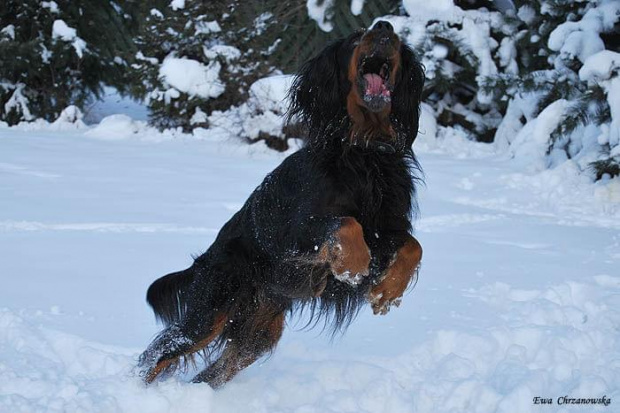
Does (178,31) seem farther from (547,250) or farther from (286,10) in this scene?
(547,250)

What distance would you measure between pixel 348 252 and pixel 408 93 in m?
0.98

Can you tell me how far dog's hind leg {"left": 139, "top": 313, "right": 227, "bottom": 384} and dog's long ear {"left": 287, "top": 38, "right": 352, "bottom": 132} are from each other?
1.12 metres

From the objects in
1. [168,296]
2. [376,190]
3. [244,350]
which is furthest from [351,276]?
[168,296]

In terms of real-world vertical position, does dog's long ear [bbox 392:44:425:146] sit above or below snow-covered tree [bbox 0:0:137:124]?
above

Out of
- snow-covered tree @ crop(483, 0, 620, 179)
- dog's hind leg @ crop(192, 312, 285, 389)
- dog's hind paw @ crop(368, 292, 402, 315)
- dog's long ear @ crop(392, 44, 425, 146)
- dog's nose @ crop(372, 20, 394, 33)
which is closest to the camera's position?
dog's nose @ crop(372, 20, 394, 33)

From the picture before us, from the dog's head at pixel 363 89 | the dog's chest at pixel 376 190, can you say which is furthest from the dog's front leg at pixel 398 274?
the dog's head at pixel 363 89

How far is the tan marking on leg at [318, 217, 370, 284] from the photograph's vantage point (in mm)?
3291

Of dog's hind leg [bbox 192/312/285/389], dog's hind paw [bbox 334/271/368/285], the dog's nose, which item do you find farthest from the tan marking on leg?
the dog's nose

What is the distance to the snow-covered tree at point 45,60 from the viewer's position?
1273 centimetres

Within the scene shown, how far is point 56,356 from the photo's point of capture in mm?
3713

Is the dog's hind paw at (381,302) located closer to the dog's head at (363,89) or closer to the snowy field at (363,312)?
the snowy field at (363,312)

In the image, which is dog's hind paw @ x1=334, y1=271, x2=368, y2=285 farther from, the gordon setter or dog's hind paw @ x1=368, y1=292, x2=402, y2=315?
dog's hind paw @ x1=368, y1=292, x2=402, y2=315

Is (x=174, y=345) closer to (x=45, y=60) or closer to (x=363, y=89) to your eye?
(x=363, y=89)

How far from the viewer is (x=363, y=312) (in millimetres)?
4699
